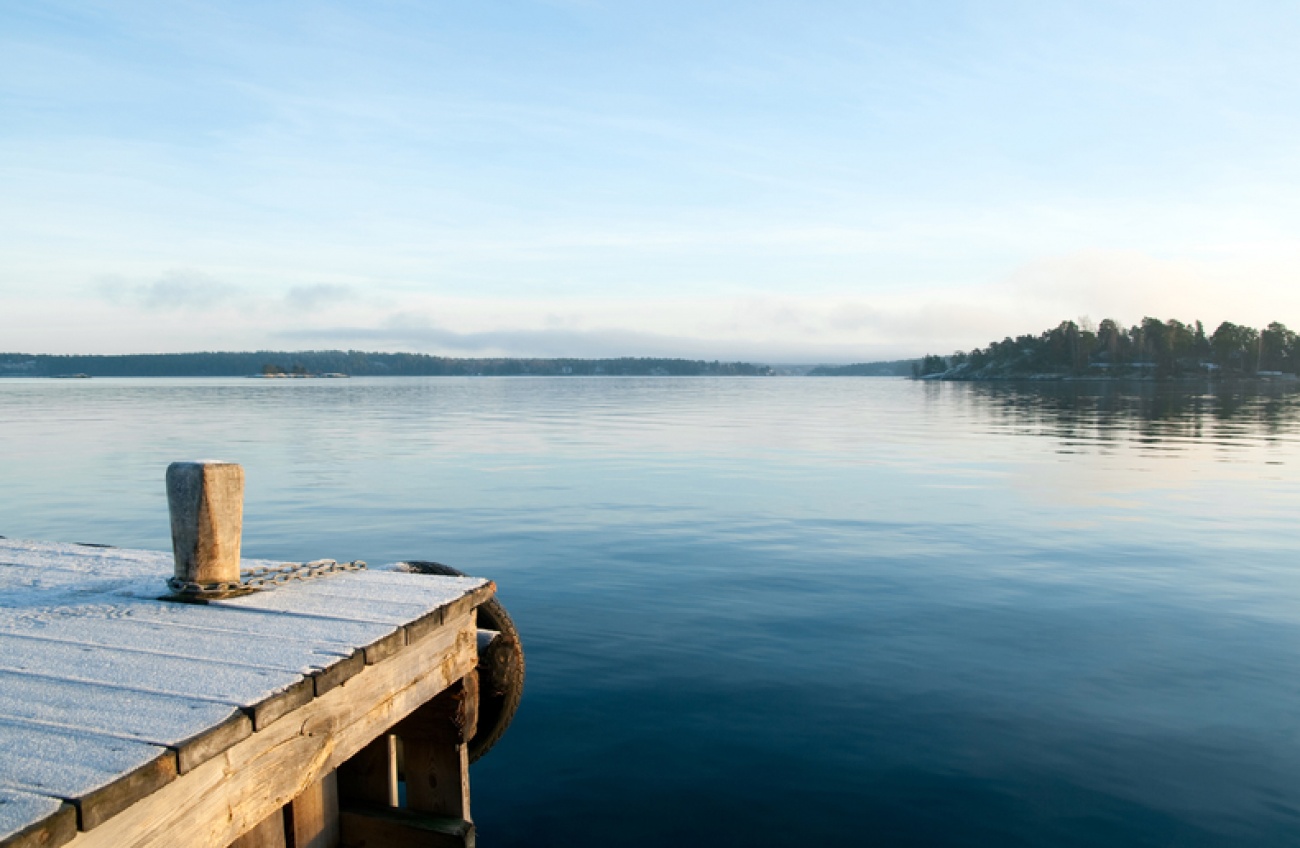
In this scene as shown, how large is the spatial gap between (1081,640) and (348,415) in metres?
56.0

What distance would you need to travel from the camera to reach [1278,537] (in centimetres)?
1792

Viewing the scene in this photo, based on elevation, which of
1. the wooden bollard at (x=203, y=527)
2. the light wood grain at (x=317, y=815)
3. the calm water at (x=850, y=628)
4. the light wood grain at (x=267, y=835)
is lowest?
the calm water at (x=850, y=628)

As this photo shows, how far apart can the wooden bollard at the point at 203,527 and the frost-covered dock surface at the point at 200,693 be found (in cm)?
18

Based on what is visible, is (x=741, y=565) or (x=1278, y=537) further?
(x=1278, y=537)

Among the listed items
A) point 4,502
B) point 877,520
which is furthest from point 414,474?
point 877,520

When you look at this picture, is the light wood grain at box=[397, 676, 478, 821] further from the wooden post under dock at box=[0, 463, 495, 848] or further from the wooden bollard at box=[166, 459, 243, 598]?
the wooden bollard at box=[166, 459, 243, 598]

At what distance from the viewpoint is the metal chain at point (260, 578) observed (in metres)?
5.88

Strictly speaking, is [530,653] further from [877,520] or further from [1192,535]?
[1192,535]

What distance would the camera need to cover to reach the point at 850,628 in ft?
38.1

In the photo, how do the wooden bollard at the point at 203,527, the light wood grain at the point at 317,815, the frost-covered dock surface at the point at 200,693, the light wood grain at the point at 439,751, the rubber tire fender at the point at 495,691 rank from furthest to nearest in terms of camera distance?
1. the rubber tire fender at the point at 495,691
2. the light wood grain at the point at 439,751
3. the wooden bollard at the point at 203,527
4. the light wood grain at the point at 317,815
5. the frost-covered dock surface at the point at 200,693

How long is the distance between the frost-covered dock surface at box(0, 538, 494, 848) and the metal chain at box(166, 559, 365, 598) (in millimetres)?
94

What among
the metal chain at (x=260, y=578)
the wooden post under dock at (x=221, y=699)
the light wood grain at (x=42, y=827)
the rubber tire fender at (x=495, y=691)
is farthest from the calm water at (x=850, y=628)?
the light wood grain at (x=42, y=827)

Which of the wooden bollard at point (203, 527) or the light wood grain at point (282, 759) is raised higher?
the wooden bollard at point (203, 527)

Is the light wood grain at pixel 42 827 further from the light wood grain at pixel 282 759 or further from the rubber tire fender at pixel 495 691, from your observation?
the rubber tire fender at pixel 495 691
